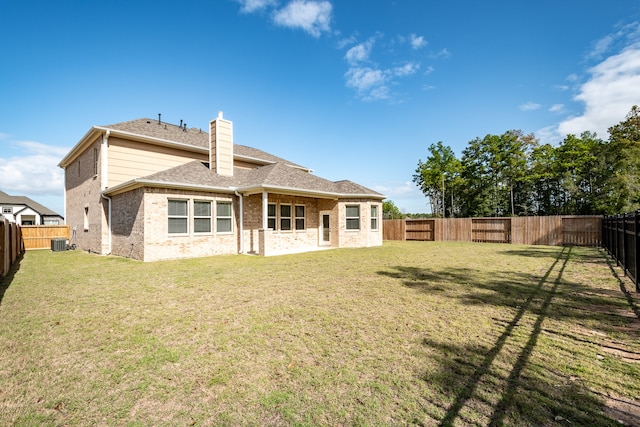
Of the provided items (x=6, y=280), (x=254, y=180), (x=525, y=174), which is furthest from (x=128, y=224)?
(x=525, y=174)

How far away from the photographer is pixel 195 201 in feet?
41.1

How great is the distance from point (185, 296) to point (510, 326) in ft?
19.5

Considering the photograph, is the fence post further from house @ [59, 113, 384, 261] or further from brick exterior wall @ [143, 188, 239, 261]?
brick exterior wall @ [143, 188, 239, 261]

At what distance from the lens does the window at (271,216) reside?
14.5 m

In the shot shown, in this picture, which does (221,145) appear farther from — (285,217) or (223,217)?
(285,217)

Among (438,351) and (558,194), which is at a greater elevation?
(558,194)

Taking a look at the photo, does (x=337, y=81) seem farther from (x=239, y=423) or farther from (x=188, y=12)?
(x=239, y=423)

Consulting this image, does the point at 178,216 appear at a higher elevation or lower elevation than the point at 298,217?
higher

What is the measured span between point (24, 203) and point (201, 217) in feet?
143

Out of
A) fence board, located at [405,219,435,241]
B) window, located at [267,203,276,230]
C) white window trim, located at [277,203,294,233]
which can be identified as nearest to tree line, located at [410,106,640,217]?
fence board, located at [405,219,435,241]

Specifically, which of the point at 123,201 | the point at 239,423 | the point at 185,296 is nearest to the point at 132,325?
the point at 185,296

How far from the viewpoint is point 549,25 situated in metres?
10.8

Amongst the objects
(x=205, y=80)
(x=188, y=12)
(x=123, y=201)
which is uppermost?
(x=188, y=12)

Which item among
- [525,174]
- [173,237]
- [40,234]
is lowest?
[40,234]
